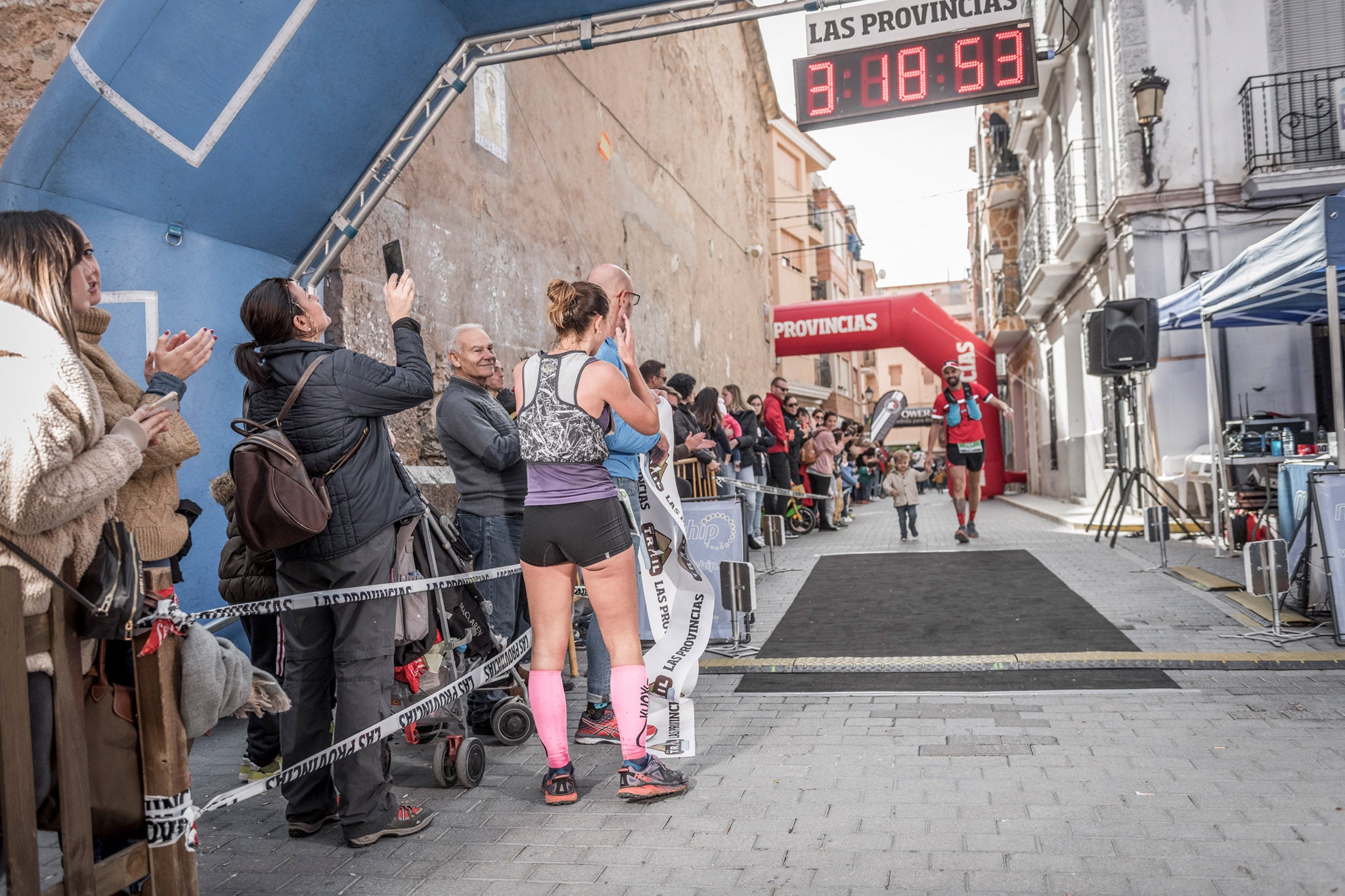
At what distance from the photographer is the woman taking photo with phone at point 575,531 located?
3699 millimetres

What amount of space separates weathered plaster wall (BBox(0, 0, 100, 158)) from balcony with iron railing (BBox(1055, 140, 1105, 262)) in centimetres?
1403

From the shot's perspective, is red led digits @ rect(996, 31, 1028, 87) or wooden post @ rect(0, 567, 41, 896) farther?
red led digits @ rect(996, 31, 1028, 87)

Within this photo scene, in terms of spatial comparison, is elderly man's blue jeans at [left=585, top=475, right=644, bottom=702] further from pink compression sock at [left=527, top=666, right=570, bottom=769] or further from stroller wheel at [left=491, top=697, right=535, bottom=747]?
pink compression sock at [left=527, top=666, right=570, bottom=769]

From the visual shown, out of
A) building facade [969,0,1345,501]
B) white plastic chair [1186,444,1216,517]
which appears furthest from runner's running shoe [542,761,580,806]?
building facade [969,0,1345,501]

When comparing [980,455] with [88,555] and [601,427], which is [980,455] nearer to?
[601,427]

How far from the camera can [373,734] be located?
3482mm

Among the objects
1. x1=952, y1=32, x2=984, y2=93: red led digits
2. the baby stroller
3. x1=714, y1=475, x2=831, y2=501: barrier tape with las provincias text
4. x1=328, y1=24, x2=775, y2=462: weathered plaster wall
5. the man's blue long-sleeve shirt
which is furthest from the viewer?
x1=952, y1=32, x2=984, y2=93: red led digits

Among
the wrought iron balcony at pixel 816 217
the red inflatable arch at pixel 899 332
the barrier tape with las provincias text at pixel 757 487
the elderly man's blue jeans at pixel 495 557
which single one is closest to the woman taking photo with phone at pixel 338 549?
the elderly man's blue jeans at pixel 495 557

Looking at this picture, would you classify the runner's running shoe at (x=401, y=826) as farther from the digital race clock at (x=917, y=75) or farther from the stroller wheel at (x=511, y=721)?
the digital race clock at (x=917, y=75)

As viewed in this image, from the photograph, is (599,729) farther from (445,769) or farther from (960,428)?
(960,428)

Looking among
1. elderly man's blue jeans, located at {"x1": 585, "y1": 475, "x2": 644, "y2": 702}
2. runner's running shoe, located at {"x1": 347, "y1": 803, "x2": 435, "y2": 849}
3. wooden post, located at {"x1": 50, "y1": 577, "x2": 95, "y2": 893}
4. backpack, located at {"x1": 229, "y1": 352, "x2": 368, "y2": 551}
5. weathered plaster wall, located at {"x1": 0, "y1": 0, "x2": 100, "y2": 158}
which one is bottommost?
runner's running shoe, located at {"x1": 347, "y1": 803, "x2": 435, "y2": 849}

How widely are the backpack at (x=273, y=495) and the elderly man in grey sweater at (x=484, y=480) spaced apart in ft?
4.63

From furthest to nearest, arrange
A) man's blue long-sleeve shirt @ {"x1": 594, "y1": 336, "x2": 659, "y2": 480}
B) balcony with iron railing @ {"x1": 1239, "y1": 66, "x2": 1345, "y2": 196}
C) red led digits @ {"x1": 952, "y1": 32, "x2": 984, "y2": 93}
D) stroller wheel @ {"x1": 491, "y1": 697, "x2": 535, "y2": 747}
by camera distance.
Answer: balcony with iron railing @ {"x1": 1239, "y1": 66, "x2": 1345, "y2": 196}, red led digits @ {"x1": 952, "y1": 32, "x2": 984, "y2": 93}, stroller wheel @ {"x1": 491, "y1": 697, "x2": 535, "y2": 747}, man's blue long-sleeve shirt @ {"x1": 594, "y1": 336, "x2": 659, "y2": 480}

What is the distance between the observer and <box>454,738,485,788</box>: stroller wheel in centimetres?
401
